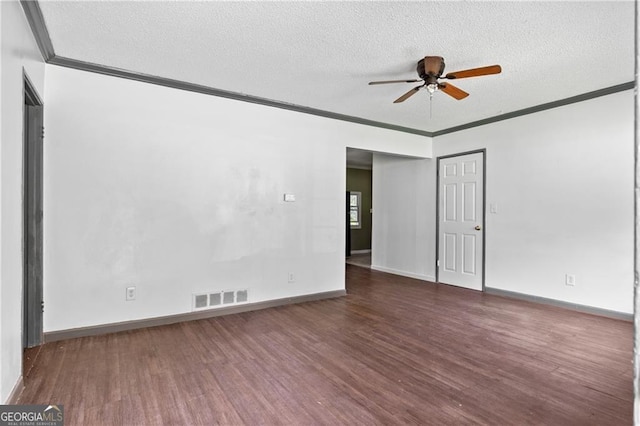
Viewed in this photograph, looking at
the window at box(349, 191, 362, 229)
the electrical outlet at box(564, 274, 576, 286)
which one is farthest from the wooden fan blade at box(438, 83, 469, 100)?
the window at box(349, 191, 362, 229)

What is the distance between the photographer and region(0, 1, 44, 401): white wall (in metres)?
1.79

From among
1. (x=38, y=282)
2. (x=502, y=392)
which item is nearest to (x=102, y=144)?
(x=38, y=282)

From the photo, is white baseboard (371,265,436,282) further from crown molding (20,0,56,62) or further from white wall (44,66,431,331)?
crown molding (20,0,56,62)

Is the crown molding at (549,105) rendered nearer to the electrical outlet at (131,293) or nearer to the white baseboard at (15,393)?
the electrical outlet at (131,293)

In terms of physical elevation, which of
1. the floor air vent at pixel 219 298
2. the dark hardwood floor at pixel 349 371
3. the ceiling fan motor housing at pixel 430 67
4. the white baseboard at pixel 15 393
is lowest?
the dark hardwood floor at pixel 349 371

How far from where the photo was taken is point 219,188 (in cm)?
376

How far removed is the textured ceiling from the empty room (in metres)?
0.02

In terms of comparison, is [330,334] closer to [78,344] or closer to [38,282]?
[78,344]

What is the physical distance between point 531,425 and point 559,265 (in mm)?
2982

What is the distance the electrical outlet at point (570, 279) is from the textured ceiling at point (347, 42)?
222 cm

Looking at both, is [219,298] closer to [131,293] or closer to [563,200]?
[131,293]

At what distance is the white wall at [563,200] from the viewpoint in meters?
3.62

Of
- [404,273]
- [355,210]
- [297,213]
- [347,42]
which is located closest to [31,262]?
[297,213]

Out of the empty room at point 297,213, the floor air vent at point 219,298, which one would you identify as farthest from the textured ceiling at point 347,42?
the floor air vent at point 219,298
